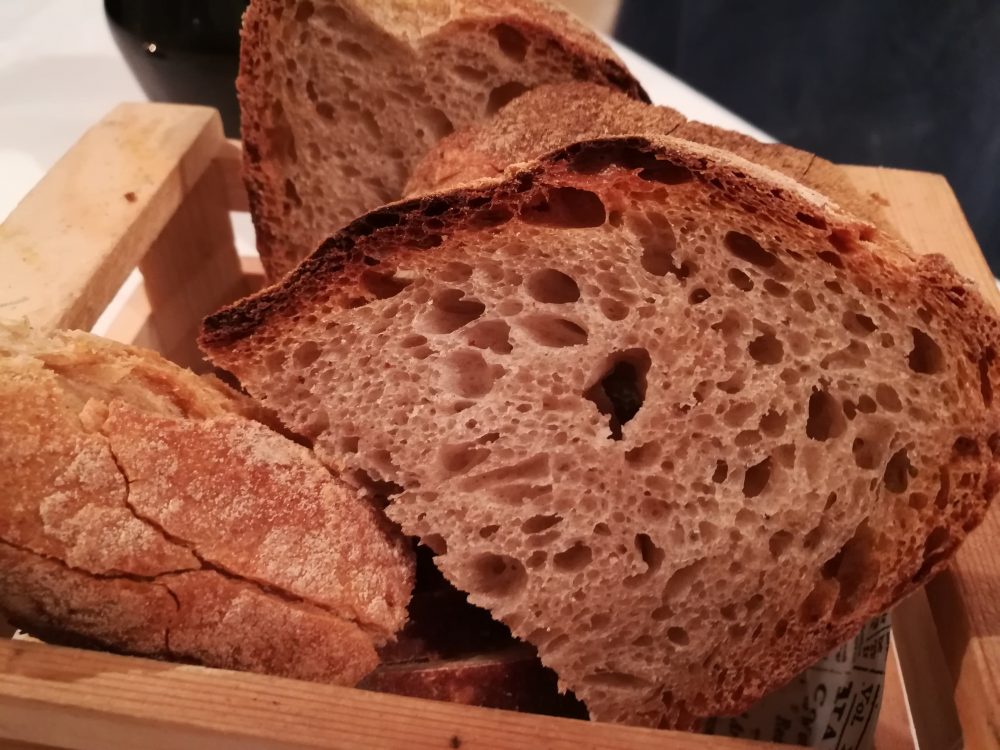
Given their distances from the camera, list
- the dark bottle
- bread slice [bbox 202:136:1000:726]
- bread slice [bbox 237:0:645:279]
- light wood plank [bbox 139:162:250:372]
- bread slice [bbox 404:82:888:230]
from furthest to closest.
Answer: the dark bottle
light wood plank [bbox 139:162:250:372]
bread slice [bbox 237:0:645:279]
bread slice [bbox 404:82:888:230]
bread slice [bbox 202:136:1000:726]

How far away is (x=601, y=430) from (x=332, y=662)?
36 centimetres

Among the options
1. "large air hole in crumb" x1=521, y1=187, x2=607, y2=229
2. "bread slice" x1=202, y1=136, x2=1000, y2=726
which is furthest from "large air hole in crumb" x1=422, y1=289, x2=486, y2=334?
"large air hole in crumb" x1=521, y1=187, x2=607, y2=229

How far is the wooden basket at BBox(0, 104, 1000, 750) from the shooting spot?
2.45 ft

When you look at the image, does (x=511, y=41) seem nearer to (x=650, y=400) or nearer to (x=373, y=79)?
(x=373, y=79)

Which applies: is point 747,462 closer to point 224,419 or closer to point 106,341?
point 224,419

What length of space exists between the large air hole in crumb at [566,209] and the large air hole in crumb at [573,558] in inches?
13.4

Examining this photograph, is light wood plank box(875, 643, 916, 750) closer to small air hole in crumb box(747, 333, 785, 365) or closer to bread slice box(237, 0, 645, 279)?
small air hole in crumb box(747, 333, 785, 365)

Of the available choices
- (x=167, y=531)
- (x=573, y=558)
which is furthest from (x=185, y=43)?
(x=573, y=558)

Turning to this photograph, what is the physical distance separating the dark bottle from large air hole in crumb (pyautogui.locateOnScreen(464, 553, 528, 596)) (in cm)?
129

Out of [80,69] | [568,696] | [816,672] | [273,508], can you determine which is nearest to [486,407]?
[273,508]

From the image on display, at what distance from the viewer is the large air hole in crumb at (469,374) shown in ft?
3.10

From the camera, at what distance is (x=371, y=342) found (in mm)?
946

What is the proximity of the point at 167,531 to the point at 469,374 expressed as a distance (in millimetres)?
341

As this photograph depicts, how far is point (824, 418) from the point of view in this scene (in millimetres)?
958
